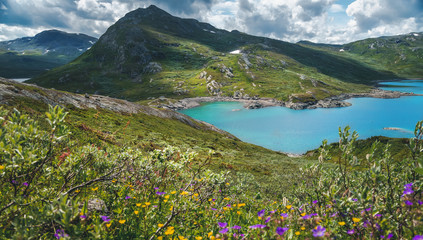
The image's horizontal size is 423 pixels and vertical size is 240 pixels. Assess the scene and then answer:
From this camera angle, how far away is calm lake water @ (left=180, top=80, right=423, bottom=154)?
87.1 m

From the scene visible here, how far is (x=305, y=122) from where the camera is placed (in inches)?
4616

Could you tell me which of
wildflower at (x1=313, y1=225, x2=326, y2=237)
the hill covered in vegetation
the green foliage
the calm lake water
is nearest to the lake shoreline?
the calm lake water

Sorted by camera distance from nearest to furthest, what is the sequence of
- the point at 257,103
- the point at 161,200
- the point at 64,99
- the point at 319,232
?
the point at 319,232
the point at 161,200
the point at 64,99
the point at 257,103

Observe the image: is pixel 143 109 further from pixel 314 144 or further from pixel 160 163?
pixel 314 144

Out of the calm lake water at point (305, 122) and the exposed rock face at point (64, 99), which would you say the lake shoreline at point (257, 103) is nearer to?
the calm lake water at point (305, 122)

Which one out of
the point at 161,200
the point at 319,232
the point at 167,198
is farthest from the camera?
the point at 167,198

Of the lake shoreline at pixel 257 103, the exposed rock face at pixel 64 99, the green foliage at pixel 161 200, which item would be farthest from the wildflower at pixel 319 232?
the lake shoreline at pixel 257 103

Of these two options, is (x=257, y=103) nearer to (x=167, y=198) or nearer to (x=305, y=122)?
(x=305, y=122)

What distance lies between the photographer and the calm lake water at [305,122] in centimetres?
8712

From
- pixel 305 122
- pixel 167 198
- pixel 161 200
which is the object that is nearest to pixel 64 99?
pixel 167 198

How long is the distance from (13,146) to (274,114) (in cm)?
14294

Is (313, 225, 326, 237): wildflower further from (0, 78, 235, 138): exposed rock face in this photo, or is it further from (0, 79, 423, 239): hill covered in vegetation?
(0, 78, 235, 138): exposed rock face

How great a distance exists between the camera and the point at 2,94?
28.5 meters

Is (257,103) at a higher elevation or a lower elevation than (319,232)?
lower
